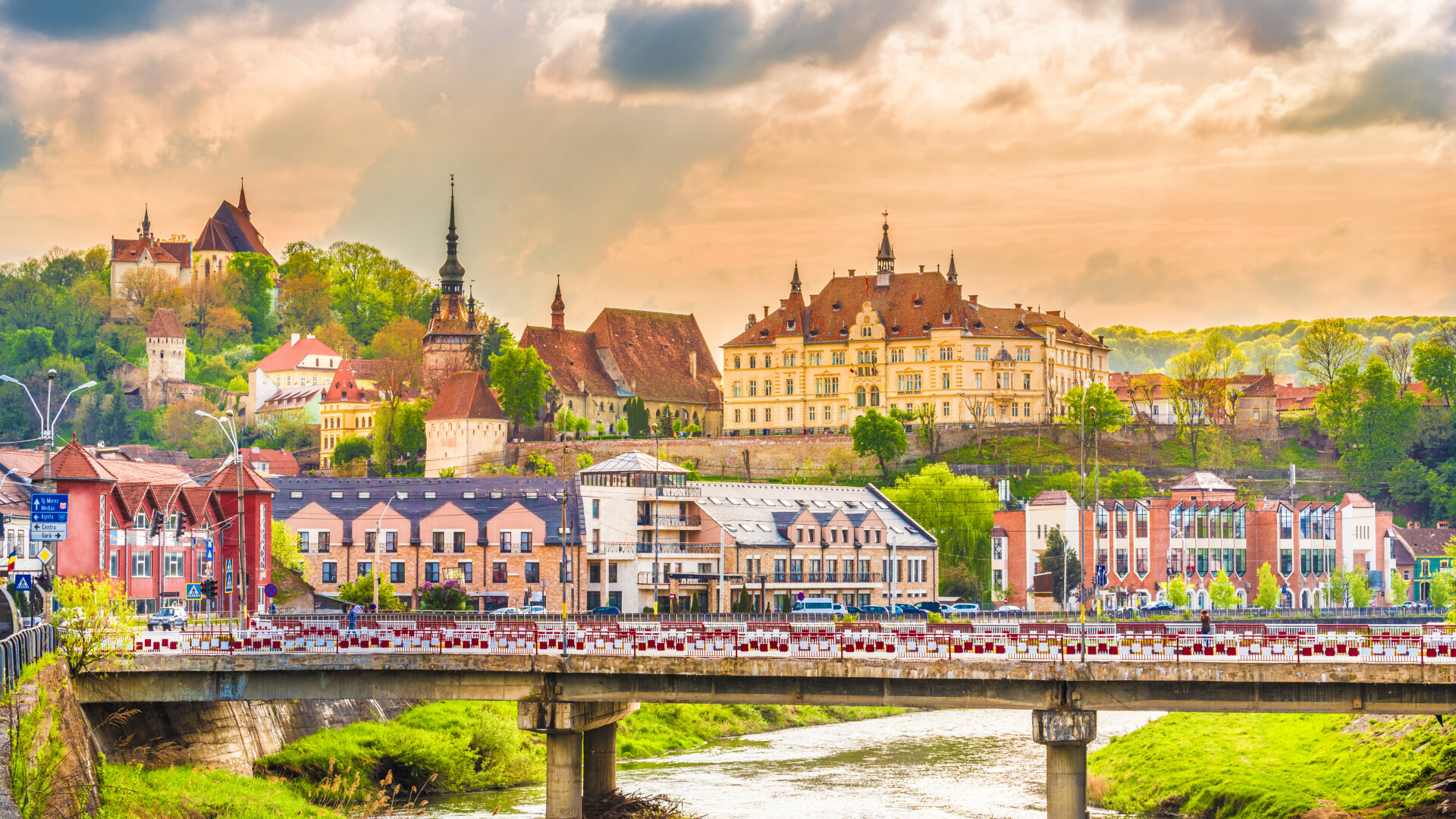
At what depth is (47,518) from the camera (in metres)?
51.8

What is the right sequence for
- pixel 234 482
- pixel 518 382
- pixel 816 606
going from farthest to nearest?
pixel 518 382
pixel 816 606
pixel 234 482

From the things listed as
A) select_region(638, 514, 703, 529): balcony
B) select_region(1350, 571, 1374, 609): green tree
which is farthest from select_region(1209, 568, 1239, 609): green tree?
select_region(638, 514, 703, 529): balcony

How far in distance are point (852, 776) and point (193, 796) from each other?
997 inches

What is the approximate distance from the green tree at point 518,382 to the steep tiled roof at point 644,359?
20579 mm

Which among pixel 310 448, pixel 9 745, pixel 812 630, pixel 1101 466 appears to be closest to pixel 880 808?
pixel 812 630

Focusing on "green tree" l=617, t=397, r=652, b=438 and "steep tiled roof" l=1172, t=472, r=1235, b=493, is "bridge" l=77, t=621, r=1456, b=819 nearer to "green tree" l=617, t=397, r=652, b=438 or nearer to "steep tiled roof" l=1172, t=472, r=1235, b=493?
"steep tiled roof" l=1172, t=472, r=1235, b=493

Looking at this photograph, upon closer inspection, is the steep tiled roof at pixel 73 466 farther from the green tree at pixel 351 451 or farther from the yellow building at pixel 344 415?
the yellow building at pixel 344 415

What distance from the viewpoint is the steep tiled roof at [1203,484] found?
136000mm

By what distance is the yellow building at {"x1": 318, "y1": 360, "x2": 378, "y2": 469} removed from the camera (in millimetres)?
187625

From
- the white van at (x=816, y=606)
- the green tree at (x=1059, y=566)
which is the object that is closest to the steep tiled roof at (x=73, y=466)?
the white van at (x=816, y=606)

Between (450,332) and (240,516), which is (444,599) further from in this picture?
(450,332)

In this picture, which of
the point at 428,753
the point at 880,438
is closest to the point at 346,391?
the point at 880,438

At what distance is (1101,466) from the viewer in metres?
153

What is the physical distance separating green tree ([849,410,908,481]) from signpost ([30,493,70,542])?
105m
